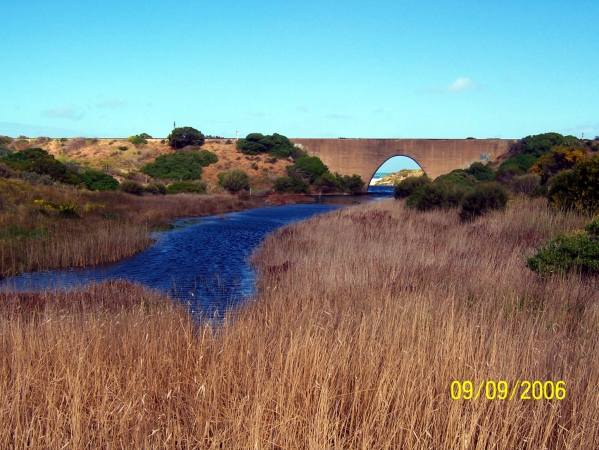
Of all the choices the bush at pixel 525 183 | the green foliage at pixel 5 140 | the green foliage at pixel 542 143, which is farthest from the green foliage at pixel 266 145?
the bush at pixel 525 183

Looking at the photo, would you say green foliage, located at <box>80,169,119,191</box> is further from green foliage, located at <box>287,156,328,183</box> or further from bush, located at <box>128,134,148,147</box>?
bush, located at <box>128,134,148,147</box>

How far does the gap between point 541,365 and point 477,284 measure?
3058 mm

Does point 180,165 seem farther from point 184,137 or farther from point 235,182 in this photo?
point 235,182

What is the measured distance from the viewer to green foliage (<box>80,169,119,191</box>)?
108 feet

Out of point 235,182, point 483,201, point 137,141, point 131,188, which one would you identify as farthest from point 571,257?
point 137,141

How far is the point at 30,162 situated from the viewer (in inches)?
1166

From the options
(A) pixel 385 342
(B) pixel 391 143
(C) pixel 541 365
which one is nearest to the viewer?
(C) pixel 541 365

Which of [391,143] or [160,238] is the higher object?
[391,143]

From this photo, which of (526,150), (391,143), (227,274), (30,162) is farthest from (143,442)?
(391,143)

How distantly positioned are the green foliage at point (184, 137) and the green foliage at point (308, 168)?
13.5 m

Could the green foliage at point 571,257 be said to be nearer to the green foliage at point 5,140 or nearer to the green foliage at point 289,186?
the green foliage at point 289,186

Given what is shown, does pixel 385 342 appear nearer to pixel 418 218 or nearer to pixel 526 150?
pixel 418 218
